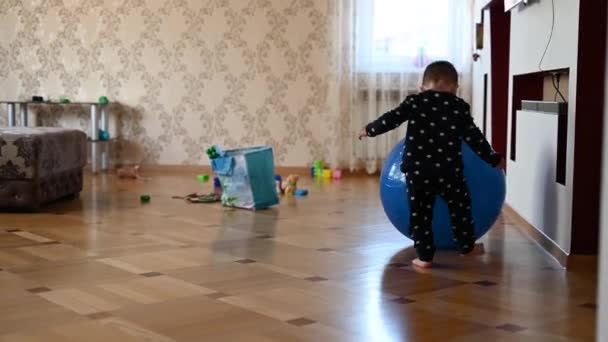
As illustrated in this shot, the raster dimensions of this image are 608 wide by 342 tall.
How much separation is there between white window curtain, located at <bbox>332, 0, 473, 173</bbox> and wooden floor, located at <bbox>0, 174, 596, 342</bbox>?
255 centimetres

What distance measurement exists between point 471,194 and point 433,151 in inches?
12.0

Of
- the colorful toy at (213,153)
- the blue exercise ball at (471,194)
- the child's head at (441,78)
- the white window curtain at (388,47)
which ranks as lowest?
the blue exercise ball at (471,194)

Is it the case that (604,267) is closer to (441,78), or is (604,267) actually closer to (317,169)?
(441,78)

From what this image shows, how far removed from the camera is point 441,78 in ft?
10.8

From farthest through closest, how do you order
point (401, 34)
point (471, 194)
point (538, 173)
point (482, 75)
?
1. point (401, 34)
2. point (482, 75)
3. point (538, 173)
4. point (471, 194)

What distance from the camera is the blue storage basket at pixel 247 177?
491cm

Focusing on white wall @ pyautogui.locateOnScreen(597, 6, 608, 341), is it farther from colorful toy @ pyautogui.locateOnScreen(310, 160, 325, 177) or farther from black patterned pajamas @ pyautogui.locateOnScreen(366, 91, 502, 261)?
colorful toy @ pyautogui.locateOnScreen(310, 160, 325, 177)

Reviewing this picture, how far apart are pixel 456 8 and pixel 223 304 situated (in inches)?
189

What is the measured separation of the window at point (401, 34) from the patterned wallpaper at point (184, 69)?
346 mm

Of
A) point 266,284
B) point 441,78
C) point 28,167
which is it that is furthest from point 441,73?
point 28,167

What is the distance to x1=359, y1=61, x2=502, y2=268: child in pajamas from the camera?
3250 mm

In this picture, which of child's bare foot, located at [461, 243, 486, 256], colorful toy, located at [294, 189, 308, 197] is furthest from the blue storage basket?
child's bare foot, located at [461, 243, 486, 256]

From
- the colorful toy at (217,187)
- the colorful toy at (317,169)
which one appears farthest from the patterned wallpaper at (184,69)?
the colorful toy at (217,187)

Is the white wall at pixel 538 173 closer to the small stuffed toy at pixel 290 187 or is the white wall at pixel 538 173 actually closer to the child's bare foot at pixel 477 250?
the child's bare foot at pixel 477 250
